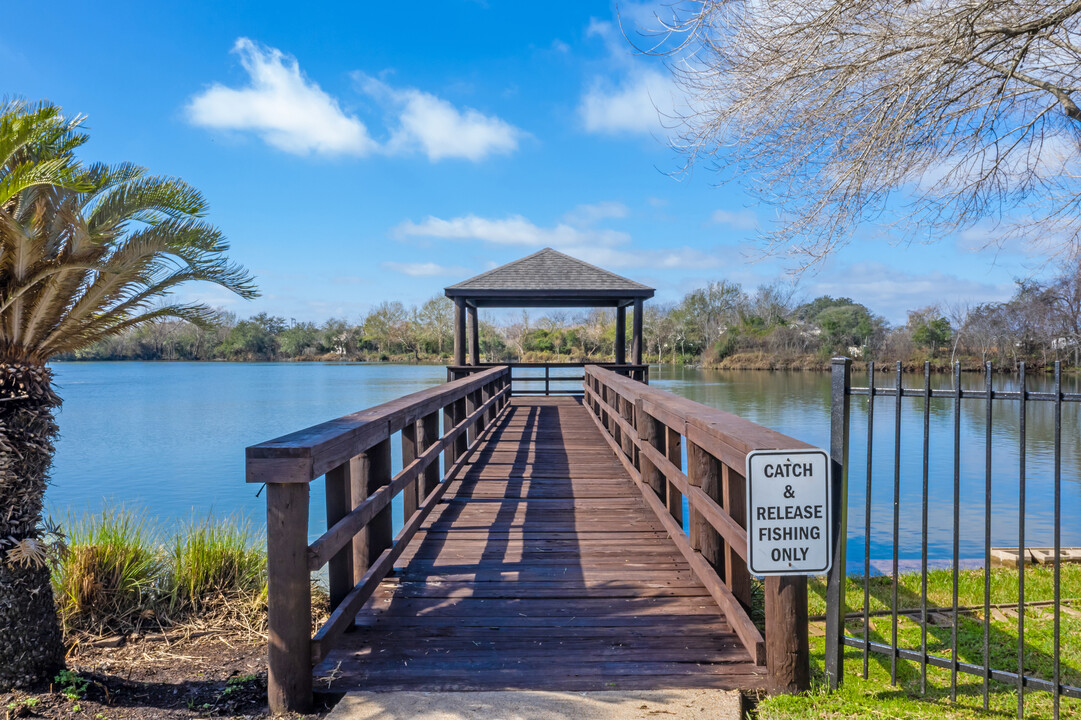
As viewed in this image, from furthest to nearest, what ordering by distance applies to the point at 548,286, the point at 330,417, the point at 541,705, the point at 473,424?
the point at 330,417, the point at 548,286, the point at 473,424, the point at 541,705

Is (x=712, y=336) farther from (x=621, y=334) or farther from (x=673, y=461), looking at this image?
(x=673, y=461)

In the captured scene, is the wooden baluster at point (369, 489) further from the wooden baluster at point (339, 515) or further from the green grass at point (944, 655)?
the green grass at point (944, 655)

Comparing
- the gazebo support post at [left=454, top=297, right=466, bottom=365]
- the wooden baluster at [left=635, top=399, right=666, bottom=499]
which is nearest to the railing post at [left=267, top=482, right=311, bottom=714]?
the wooden baluster at [left=635, top=399, right=666, bottom=499]

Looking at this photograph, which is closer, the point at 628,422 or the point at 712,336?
the point at 628,422

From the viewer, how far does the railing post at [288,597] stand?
2287 millimetres

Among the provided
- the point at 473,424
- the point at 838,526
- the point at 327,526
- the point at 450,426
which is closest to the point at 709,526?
the point at 838,526

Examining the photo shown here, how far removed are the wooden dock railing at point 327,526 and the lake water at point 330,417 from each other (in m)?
2.87

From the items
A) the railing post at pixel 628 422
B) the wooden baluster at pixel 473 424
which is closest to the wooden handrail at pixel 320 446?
the railing post at pixel 628 422

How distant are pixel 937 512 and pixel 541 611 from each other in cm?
1216

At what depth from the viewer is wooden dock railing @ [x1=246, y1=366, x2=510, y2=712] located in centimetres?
228

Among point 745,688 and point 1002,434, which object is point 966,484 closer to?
point 1002,434

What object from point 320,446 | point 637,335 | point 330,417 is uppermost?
point 637,335

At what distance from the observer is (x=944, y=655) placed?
409cm

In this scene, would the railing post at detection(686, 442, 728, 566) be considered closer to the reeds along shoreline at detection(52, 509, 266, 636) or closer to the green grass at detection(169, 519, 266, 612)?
the reeds along shoreline at detection(52, 509, 266, 636)
